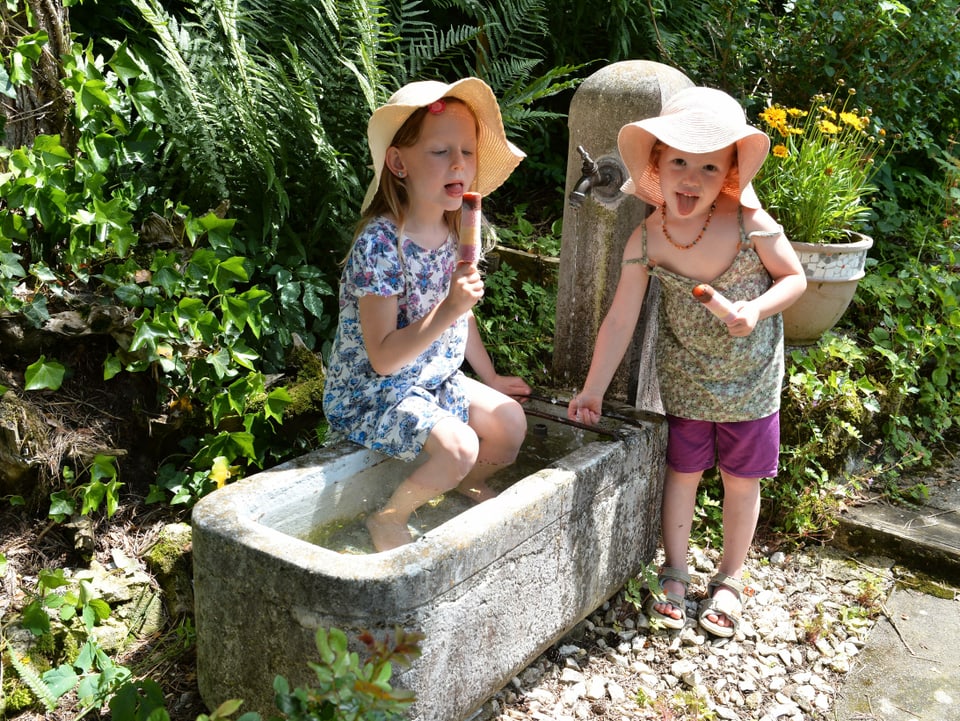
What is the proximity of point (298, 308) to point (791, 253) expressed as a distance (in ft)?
5.33

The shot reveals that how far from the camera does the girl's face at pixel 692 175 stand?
2773 millimetres

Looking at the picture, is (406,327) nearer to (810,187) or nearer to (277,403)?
(277,403)

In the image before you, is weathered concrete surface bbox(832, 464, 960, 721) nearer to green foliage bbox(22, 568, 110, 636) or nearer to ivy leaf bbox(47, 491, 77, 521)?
green foliage bbox(22, 568, 110, 636)

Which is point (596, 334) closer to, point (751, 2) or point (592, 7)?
point (592, 7)

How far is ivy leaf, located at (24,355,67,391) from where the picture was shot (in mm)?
2795

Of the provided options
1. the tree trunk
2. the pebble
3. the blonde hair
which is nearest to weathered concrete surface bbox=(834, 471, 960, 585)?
the pebble

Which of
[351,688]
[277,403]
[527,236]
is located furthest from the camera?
[527,236]

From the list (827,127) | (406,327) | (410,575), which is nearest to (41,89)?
(406,327)

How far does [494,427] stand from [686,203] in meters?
0.87

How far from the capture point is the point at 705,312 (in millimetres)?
2922

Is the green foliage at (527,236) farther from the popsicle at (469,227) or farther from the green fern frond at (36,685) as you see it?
the green fern frond at (36,685)

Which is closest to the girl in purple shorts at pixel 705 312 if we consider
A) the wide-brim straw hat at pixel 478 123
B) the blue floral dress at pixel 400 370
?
the wide-brim straw hat at pixel 478 123

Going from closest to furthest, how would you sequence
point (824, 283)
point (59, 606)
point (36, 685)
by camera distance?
point (36, 685), point (59, 606), point (824, 283)

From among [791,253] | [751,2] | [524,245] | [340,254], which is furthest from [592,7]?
[791,253]
